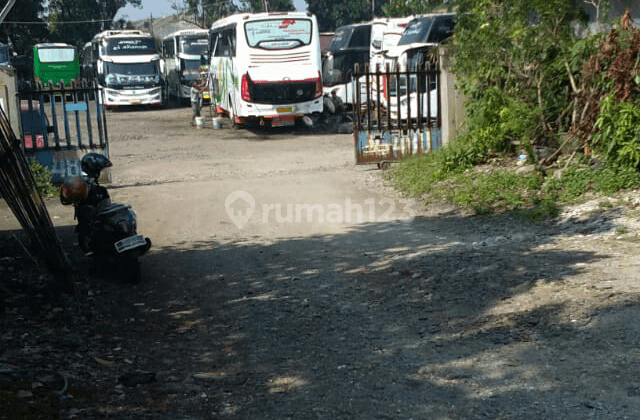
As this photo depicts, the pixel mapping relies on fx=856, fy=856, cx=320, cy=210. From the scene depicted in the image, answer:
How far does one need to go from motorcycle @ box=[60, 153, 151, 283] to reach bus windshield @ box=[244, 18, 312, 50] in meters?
14.4

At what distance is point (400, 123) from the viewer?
14.6 meters

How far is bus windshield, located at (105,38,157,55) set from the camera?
3328cm

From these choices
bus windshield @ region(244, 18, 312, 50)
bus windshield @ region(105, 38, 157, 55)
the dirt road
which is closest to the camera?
the dirt road

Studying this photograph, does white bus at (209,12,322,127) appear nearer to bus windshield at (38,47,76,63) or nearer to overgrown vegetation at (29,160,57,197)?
overgrown vegetation at (29,160,57,197)

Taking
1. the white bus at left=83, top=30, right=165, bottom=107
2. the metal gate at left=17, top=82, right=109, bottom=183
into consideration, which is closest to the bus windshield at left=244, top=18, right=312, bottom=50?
the metal gate at left=17, top=82, right=109, bottom=183

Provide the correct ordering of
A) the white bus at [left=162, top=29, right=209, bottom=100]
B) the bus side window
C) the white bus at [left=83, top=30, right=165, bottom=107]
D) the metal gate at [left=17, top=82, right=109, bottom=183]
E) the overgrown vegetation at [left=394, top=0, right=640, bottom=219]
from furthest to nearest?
the white bus at [left=162, top=29, right=209, bottom=100]
the white bus at [left=83, top=30, right=165, bottom=107]
the bus side window
the metal gate at [left=17, top=82, right=109, bottom=183]
the overgrown vegetation at [left=394, top=0, right=640, bottom=219]

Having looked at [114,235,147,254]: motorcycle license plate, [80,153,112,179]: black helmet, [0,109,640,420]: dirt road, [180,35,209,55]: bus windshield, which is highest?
[180,35,209,55]: bus windshield

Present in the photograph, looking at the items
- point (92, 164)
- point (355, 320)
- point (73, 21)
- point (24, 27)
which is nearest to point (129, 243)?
point (92, 164)

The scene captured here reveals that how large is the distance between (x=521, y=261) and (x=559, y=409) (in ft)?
11.2

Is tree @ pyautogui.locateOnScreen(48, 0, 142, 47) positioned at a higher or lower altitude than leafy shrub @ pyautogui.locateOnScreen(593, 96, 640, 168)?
higher

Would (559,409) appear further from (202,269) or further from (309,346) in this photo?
(202,269)

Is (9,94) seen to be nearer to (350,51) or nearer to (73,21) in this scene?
(350,51)

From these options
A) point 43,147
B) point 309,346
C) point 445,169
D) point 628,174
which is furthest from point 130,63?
point 309,346

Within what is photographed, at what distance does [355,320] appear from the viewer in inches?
258
